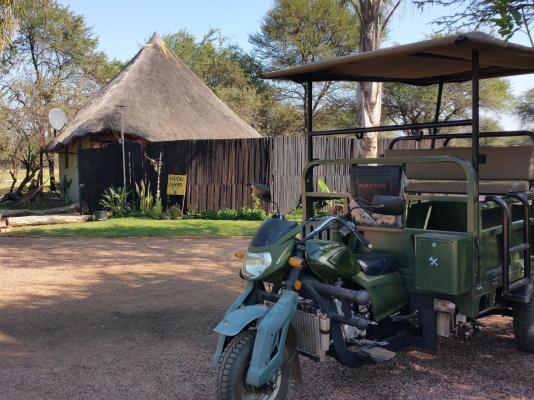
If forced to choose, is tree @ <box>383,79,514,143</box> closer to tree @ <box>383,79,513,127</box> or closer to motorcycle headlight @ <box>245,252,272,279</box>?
tree @ <box>383,79,513,127</box>

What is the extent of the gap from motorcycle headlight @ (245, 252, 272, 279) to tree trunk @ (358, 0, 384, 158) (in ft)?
25.7

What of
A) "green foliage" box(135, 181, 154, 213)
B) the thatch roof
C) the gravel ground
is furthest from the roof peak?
the gravel ground

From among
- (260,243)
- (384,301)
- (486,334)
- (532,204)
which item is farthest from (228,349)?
(532,204)

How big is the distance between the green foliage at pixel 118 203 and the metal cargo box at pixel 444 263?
12.5 metres

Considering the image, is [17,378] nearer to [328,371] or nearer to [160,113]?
[328,371]

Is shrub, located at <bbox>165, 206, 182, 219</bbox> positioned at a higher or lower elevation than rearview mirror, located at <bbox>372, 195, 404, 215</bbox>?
lower

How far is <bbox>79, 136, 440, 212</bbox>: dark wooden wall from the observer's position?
47.8 ft

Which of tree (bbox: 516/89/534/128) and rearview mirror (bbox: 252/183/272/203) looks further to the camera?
tree (bbox: 516/89/534/128)

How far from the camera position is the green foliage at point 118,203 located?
50.9 feet

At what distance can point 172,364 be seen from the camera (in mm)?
4473

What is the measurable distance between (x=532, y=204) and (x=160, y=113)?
1647 cm

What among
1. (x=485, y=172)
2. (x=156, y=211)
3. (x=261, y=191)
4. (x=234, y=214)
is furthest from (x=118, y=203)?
(x=261, y=191)

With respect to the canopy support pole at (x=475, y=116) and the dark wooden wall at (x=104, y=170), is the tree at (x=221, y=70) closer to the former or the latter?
the dark wooden wall at (x=104, y=170)

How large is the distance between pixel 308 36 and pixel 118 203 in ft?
65.6
